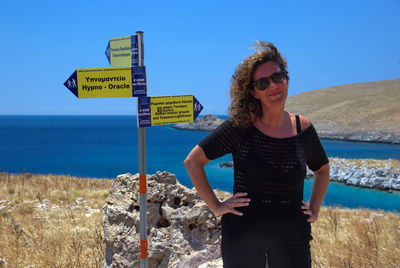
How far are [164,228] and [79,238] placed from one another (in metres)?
2.54

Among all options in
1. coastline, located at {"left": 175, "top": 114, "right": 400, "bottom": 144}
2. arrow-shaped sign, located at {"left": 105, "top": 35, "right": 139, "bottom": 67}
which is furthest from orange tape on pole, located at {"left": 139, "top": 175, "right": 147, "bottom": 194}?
coastline, located at {"left": 175, "top": 114, "right": 400, "bottom": 144}

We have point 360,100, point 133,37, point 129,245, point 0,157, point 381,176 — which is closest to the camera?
point 133,37

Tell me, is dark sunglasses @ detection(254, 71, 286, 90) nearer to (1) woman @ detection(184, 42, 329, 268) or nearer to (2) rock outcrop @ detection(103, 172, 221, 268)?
(1) woman @ detection(184, 42, 329, 268)

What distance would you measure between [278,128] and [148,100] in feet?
4.85

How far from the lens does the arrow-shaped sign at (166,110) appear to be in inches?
135

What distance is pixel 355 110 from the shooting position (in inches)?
3639

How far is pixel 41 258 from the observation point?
4.89 meters

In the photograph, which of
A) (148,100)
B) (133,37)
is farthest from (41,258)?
(133,37)

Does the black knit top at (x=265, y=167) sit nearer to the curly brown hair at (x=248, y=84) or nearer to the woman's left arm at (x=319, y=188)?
the curly brown hair at (x=248, y=84)

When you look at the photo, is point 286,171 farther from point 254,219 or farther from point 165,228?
point 165,228

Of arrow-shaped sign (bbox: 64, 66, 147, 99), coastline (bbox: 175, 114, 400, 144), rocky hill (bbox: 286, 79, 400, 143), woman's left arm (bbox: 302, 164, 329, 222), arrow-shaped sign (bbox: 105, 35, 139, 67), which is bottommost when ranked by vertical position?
woman's left arm (bbox: 302, 164, 329, 222)

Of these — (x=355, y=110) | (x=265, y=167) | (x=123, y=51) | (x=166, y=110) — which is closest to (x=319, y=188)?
(x=265, y=167)

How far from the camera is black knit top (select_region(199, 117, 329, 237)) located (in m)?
2.29

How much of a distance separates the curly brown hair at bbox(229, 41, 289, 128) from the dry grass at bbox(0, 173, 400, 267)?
8.75 ft
